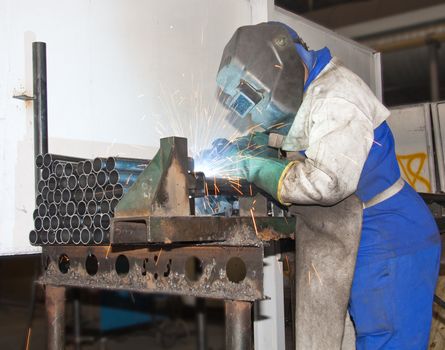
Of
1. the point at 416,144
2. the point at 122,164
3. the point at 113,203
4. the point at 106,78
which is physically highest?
the point at 106,78

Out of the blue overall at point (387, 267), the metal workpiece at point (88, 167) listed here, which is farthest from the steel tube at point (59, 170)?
the blue overall at point (387, 267)

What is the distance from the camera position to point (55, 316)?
1.74m

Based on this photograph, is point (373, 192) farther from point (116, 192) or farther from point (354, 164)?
point (116, 192)

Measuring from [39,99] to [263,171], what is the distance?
0.78 meters

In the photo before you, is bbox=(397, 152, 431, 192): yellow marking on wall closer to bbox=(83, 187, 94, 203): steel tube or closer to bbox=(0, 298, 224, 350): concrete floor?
bbox=(0, 298, 224, 350): concrete floor

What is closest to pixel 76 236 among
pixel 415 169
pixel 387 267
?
pixel 387 267

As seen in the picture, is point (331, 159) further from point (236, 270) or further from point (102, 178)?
point (102, 178)

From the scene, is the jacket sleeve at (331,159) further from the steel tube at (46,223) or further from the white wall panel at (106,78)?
the white wall panel at (106,78)

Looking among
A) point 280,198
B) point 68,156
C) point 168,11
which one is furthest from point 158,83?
point 280,198

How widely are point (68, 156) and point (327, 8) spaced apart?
164 inches

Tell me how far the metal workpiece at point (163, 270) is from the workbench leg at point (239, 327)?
0.03m

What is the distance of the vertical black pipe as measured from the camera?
1.74 metres

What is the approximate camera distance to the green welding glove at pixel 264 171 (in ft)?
4.95

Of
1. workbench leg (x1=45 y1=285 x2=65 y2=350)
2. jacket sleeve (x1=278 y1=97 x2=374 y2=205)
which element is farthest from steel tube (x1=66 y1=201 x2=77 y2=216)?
jacket sleeve (x1=278 y1=97 x2=374 y2=205)
